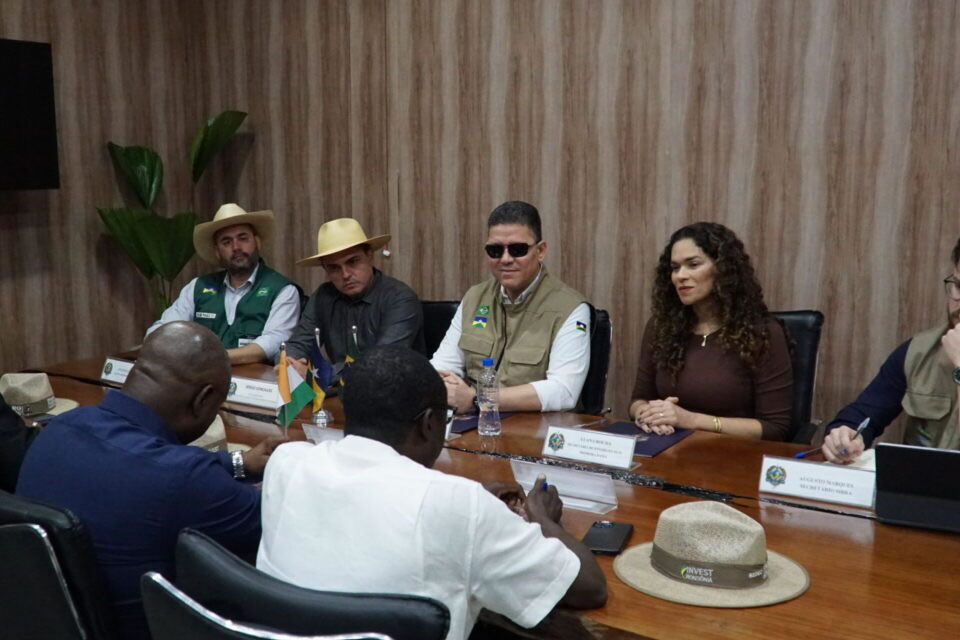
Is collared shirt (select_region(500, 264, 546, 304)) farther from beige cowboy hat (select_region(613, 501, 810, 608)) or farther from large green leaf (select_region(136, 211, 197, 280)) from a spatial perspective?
large green leaf (select_region(136, 211, 197, 280))

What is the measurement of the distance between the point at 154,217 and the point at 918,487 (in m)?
4.06

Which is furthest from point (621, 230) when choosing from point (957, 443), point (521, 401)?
point (957, 443)

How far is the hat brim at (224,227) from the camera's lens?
4148 millimetres

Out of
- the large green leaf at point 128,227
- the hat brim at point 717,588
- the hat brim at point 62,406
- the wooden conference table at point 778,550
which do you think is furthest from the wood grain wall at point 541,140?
the hat brim at point 717,588

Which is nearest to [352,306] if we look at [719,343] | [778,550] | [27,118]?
[719,343]

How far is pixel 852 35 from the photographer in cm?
346

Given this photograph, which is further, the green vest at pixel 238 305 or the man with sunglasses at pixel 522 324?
the green vest at pixel 238 305

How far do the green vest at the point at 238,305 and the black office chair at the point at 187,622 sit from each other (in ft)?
9.55

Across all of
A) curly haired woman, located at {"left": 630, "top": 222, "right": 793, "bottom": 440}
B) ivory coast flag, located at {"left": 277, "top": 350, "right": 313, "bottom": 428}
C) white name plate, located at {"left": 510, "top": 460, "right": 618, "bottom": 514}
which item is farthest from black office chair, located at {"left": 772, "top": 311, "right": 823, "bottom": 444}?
ivory coast flag, located at {"left": 277, "top": 350, "right": 313, "bottom": 428}

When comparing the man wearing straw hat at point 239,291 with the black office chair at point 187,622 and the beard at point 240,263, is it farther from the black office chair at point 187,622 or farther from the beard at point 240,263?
the black office chair at point 187,622

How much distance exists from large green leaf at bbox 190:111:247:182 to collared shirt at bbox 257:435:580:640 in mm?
3934

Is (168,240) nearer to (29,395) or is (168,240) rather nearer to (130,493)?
(29,395)

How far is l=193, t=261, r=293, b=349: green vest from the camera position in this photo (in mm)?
4141

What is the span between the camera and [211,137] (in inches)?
199
